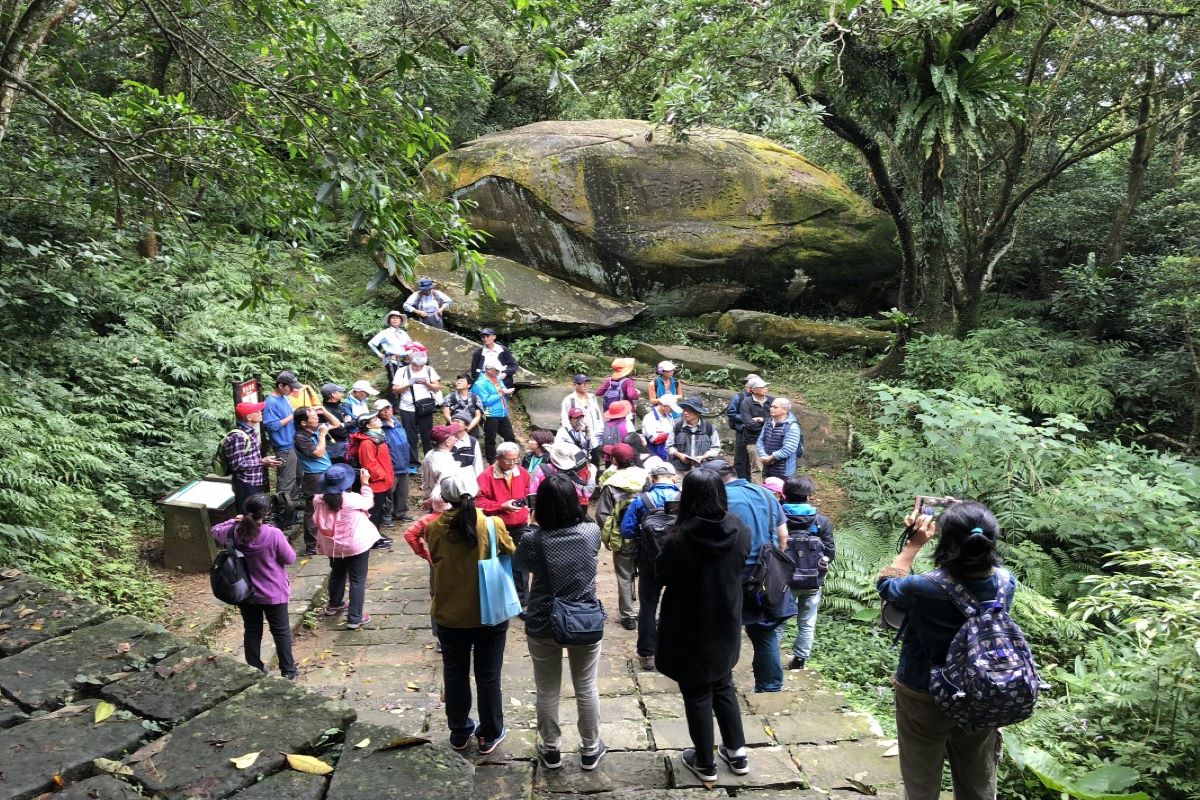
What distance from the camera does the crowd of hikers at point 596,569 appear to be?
322cm

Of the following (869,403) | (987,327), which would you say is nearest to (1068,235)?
(987,327)

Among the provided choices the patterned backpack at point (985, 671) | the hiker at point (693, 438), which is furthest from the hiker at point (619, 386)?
the patterned backpack at point (985, 671)

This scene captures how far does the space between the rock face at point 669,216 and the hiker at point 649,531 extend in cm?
970

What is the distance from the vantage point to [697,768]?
12.8ft

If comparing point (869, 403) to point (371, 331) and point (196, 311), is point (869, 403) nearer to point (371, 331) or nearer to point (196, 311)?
point (371, 331)

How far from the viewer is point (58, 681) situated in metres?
2.65

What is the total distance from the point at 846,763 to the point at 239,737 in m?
3.37

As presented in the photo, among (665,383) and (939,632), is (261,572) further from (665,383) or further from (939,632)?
(665,383)

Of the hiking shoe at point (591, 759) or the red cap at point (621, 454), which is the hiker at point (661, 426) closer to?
the red cap at point (621, 454)

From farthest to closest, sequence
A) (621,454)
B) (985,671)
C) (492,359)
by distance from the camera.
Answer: (492,359), (621,454), (985,671)

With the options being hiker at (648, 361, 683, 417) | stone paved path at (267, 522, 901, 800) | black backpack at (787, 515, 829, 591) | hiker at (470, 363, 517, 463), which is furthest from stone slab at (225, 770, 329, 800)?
hiker at (648, 361, 683, 417)

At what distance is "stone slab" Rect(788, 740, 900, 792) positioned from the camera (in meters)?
4.09

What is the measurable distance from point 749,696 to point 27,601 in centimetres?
424

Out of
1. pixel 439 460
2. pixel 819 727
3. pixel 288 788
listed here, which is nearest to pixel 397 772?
pixel 288 788
